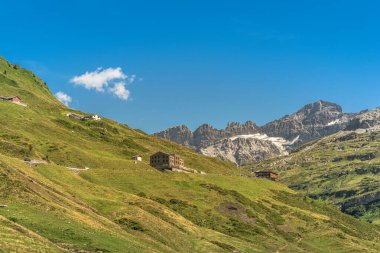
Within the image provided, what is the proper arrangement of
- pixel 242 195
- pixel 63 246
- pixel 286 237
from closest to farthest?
pixel 63 246 < pixel 286 237 < pixel 242 195

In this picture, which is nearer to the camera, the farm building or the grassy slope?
the grassy slope

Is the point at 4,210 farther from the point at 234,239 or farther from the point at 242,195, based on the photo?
the point at 242,195

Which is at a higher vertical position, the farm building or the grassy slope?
the farm building

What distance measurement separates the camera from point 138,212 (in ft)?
342

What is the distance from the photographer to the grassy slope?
72.9 meters

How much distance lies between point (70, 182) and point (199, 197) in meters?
47.3

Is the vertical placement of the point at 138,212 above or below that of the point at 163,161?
below

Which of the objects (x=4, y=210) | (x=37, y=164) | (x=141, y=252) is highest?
(x=37, y=164)

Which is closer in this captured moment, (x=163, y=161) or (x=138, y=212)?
(x=138, y=212)

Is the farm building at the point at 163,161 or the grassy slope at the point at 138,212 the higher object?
the farm building at the point at 163,161

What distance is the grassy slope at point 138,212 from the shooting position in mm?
72875

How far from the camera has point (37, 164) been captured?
413 feet

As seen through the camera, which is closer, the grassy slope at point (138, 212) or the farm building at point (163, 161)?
the grassy slope at point (138, 212)

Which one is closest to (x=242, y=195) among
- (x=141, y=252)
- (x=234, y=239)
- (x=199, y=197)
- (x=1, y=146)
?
(x=199, y=197)
